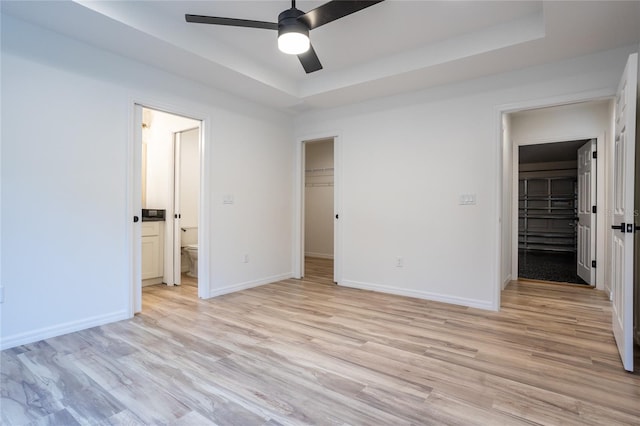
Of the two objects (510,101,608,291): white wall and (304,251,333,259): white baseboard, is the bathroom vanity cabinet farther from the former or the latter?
(510,101,608,291): white wall

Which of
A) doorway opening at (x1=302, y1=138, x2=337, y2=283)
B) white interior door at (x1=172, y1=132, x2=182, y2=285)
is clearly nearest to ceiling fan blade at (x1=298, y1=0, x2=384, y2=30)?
white interior door at (x1=172, y1=132, x2=182, y2=285)

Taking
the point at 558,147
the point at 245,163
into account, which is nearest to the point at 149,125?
the point at 245,163

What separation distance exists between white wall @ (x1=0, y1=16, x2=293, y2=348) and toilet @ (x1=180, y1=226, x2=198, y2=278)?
1.77m

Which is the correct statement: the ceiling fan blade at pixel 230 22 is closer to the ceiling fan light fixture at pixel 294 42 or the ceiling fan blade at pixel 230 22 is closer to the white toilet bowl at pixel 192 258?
the ceiling fan light fixture at pixel 294 42

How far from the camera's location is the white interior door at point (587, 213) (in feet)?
14.8

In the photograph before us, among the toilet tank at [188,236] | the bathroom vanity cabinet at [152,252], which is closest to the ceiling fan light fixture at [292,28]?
the bathroom vanity cabinet at [152,252]

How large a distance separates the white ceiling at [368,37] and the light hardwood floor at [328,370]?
7.96 feet

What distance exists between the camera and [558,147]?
620 cm

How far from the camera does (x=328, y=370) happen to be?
213cm

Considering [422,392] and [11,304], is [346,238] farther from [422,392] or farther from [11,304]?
[11,304]

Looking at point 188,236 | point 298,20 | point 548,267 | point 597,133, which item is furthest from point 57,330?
point 548,267

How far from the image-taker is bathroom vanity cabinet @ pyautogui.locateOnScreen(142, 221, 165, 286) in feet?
14.3

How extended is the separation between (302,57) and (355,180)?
2081 mm

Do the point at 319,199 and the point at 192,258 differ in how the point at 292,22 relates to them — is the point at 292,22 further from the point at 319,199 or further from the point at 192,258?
the point at 319,199
